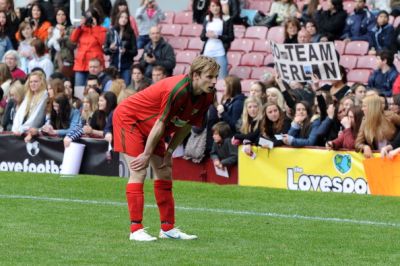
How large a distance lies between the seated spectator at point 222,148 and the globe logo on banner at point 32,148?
9.97ft

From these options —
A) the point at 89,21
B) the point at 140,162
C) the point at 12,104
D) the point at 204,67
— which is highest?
the point at 204,67

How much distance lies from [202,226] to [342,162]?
4413mm

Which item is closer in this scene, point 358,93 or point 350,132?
point 350,132

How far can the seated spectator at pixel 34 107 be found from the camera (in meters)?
20.9

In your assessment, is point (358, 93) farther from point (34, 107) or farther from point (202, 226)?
point (202, 226)

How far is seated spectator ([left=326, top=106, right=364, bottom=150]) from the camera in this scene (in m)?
17.1

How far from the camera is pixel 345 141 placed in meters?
17.2

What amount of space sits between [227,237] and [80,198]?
155 inches

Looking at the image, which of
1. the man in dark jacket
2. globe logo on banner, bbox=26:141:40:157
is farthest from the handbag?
the man in dark jacket

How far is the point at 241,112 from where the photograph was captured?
1945cm

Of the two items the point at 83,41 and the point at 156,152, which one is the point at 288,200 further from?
the point at 83,41

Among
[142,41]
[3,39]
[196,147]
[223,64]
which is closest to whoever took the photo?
[196,147]

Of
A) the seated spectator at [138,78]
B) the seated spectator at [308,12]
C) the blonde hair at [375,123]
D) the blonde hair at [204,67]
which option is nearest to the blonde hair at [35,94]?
the seated spectator at [138,78]

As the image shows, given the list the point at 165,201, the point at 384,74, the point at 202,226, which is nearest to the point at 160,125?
the point at 165,201
